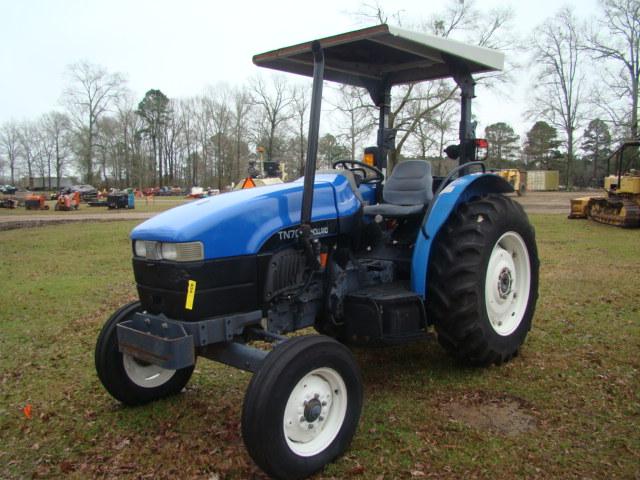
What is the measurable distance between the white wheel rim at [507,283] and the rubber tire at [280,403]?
5.63 ft

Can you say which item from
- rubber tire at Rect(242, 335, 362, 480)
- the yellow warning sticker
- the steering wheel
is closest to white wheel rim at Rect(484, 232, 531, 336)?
the steering wheel

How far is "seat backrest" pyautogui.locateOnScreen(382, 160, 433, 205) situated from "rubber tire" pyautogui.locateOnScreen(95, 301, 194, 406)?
2044 millimetres

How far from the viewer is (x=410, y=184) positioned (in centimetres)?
425

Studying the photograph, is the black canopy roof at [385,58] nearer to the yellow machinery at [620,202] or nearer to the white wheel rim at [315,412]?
the white wheel rim at [315,412]

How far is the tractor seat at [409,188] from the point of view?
4120 mm

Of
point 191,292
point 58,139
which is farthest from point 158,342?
point 58,139

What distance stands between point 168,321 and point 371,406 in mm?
1464

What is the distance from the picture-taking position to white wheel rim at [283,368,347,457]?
111 inches

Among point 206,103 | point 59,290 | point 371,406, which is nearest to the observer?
point 371,406

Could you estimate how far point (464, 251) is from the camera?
3.83m

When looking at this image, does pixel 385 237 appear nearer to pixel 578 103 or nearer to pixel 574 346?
pixel 574 346

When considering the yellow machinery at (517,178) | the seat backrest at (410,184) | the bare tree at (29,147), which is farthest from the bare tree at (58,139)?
the seat backrest at (410,184)

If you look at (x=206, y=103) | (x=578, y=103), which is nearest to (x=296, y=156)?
(x=206, y=103)

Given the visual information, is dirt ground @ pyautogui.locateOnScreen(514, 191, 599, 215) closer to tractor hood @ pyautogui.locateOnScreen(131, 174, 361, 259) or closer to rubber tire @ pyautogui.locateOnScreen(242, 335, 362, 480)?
tractor hood @ pyautogui.locateOnScreen(131, 174, 361, 259)
